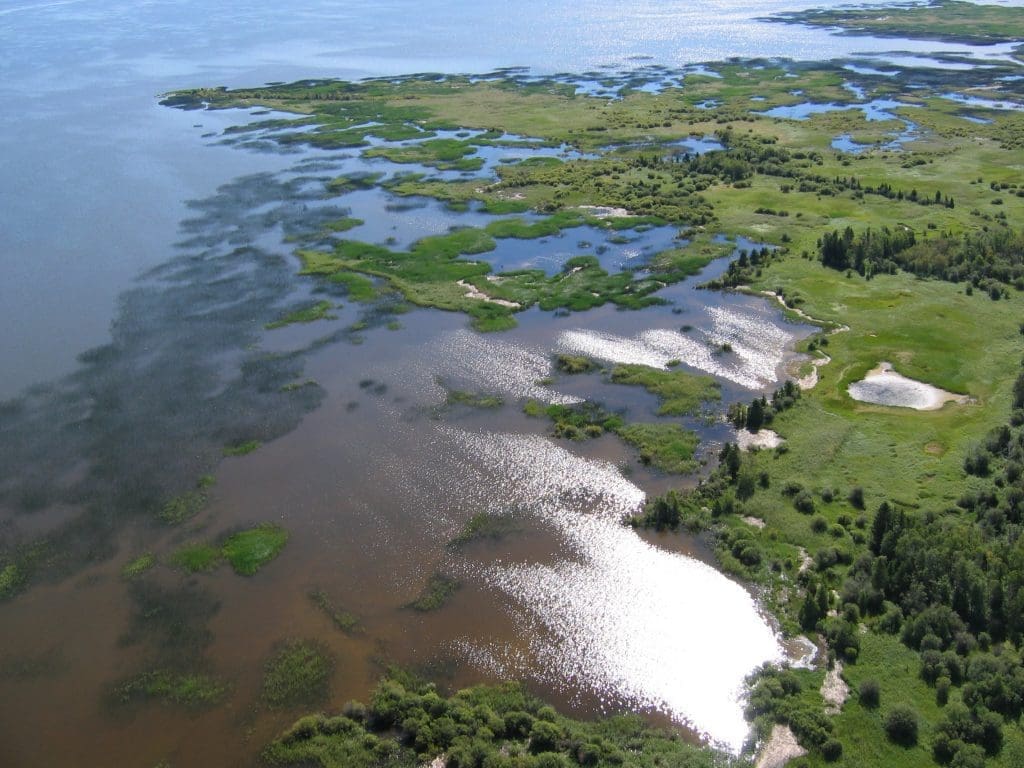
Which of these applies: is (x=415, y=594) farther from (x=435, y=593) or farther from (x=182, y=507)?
(x=182, y=507)

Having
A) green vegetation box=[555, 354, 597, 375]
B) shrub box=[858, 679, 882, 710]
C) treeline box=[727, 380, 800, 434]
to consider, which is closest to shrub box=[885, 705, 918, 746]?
shrub box=[858, 679, 882, 710]

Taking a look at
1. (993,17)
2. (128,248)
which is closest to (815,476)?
(128,248)

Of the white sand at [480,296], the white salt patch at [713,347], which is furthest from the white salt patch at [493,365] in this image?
the white sand at [480,296]

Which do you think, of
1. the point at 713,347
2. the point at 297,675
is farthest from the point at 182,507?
the point at 713,347

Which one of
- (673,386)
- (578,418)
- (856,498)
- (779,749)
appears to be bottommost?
(779,749)

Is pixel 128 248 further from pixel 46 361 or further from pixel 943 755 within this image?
pixel 943 755

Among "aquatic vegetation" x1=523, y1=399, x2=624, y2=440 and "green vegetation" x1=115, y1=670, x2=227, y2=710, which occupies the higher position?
"aquatic vegetation" x1=523, y1=399, x2=624, y2=440

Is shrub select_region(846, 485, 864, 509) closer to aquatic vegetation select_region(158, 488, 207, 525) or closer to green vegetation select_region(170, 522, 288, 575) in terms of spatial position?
green vegetation select_region(170, 522, 288, 575)
